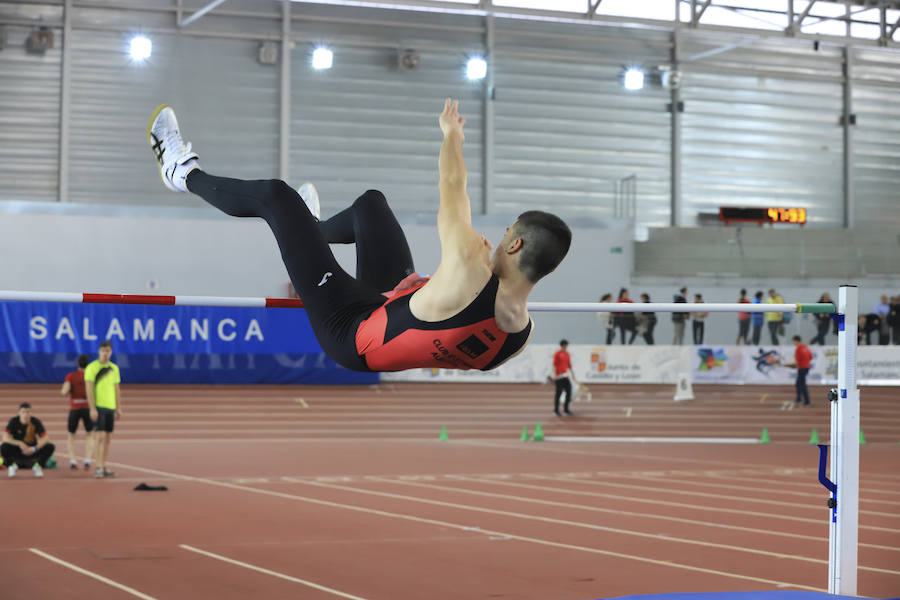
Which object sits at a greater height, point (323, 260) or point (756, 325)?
point (323, 260)

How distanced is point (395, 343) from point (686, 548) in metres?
4.76

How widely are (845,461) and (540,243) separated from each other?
111 inches

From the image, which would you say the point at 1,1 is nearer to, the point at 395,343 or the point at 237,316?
the point at 237,316

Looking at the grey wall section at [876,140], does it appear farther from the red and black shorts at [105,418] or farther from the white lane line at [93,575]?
the white lane line at [93,575]

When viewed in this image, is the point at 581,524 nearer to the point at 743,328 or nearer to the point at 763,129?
the point at 743,328

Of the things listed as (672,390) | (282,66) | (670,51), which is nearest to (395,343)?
(672,390)

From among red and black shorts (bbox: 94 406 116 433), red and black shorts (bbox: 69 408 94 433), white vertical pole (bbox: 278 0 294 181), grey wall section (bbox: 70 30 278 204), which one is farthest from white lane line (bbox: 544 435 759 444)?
grey wall section (bbox: 70 30 278 204)

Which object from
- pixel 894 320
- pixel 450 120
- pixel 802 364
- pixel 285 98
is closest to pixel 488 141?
pixel 285 98

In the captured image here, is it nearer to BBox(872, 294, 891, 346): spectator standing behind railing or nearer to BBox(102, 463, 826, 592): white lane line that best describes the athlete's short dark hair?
BBox(102, 463, 826, 592): white lane line

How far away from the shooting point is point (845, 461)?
215 inches

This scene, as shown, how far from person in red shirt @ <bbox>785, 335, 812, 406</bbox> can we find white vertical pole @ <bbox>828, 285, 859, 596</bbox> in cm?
1360

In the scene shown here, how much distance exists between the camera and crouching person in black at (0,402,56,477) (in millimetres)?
11117

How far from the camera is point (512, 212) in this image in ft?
76.3

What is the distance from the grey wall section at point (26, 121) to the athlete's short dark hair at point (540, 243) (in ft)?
63.6
